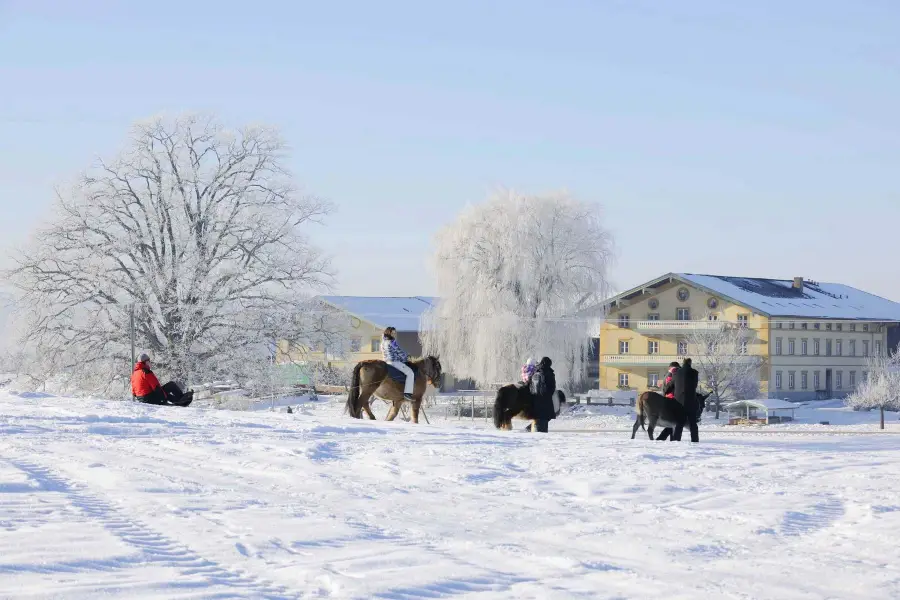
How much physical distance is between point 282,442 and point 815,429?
36.1 m

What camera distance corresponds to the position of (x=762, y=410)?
6328cm

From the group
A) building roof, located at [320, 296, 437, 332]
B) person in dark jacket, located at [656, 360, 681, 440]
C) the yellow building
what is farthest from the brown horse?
building roof, located at [320, 296, 437, 332]

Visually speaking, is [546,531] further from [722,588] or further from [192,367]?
[192,367]

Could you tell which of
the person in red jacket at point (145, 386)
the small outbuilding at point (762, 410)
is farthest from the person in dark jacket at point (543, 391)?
the small outbuilding at point (762, 410)

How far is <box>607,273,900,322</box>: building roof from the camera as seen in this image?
242 feet

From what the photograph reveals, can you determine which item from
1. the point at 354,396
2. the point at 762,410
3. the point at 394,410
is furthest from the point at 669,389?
the point at 762,410

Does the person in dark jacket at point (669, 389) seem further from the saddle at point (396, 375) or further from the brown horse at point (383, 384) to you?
the saddle at point (396, 375)

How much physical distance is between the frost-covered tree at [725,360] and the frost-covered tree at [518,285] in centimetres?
1042

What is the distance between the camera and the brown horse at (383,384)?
23.6m

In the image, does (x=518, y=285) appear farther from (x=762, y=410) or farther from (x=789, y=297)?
(x=789, y=297)

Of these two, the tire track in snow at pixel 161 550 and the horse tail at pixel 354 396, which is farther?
the horse tail at pixel 354 396

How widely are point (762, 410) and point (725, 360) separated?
525 centimetres

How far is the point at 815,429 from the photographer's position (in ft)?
155

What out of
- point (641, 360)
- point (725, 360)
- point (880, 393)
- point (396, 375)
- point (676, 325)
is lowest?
point (396, 375)
